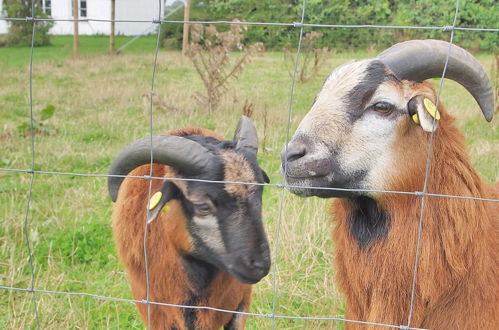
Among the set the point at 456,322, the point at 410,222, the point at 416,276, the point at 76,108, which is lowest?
the point at 76,108

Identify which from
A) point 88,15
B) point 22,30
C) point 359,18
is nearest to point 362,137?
point 359,18

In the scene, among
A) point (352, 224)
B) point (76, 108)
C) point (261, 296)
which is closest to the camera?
point (352, 224)

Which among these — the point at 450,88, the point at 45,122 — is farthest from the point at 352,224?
the point at 450,88

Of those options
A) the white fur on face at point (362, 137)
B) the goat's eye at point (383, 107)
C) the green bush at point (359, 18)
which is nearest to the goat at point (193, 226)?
the white fur on face at point (362, 137)

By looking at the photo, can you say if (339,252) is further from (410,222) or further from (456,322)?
(456,322)

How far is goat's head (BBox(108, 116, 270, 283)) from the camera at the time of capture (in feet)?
9.55

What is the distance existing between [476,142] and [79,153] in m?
5.46

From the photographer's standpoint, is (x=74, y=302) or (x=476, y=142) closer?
(x=74, y=302)

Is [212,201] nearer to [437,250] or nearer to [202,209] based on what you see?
[202,209]

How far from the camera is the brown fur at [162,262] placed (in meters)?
3.15

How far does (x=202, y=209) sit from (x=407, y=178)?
1.14 metres

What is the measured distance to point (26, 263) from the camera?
4.30 meters

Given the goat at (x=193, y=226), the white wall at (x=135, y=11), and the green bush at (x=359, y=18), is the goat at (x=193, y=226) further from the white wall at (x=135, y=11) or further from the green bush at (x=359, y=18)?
the white wall at (x=135, y=11)

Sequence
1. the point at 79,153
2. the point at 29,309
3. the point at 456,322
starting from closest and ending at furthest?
the point at 456,322 → the point at 29,309 → the point at 79,153
